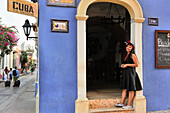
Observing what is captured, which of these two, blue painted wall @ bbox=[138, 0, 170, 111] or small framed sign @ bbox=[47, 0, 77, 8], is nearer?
small framed sign @ bbox=[47, 0, 77, 8]

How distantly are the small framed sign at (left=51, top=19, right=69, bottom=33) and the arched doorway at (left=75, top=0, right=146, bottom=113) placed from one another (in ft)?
1.13

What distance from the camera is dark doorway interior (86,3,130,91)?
796 cm

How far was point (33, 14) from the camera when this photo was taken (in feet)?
14.2

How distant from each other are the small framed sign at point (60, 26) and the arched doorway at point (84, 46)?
1.13 ft

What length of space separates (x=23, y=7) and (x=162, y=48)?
14.5 ft

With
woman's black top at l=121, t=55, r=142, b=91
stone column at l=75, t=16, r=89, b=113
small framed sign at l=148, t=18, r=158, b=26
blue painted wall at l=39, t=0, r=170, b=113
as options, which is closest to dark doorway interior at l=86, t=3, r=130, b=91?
small framed sign at l=148, t=18, r=158, b=26

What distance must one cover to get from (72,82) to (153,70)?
2.66 metres

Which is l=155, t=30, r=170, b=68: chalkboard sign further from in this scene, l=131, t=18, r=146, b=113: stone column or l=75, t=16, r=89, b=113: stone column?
l=75, t=16, r=89, b=113: stone column

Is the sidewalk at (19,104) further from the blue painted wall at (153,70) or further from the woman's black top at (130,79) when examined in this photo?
the blue painted wall at (153,70)

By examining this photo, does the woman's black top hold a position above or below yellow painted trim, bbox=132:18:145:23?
below

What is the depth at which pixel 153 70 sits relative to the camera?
5.37 m

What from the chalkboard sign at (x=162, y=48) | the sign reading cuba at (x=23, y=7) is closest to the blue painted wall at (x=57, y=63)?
the sign reading cuba at (x=23, y=7)

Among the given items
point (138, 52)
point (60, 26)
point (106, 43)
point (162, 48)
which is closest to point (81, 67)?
point (60, 26)

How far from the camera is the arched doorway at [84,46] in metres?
4.74
